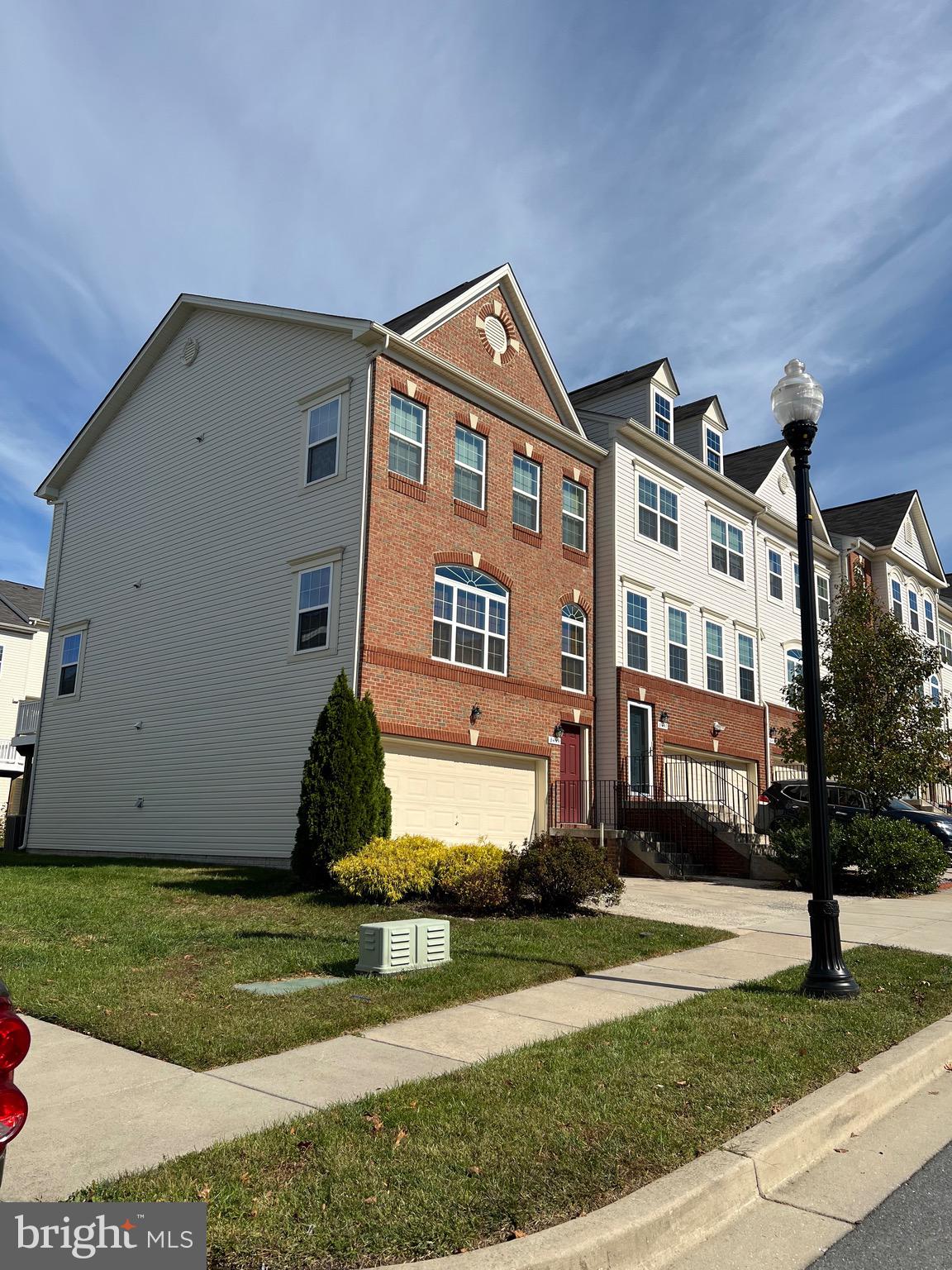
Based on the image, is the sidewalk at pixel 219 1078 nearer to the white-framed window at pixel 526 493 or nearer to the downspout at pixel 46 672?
the white-framed window at pixel 526 493

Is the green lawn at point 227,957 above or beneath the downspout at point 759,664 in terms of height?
beneath

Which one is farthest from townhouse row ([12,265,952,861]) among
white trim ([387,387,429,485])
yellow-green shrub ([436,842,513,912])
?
yellow-green shrub ([436,842,513,912])

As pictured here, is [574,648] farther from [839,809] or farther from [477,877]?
[477,877]

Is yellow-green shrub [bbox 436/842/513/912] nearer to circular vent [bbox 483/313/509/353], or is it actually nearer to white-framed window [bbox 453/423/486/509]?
white-framed window [bbox 453/423/486/509]

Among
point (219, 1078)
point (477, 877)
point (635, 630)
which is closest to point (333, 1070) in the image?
point (219, 1078)

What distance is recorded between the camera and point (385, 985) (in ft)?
28.0

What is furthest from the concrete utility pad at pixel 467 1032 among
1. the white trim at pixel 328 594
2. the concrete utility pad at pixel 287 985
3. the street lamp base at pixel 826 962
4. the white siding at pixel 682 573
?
the white siding at pixel 682 573

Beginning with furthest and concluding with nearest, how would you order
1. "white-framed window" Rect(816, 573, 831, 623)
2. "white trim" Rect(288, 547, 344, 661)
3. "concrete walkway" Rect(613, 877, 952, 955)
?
"white-framed window" Rect(816, 573, 831, 623)
"white trim" Rect(288, 547, 344, 661)
"concrete walkway" Rect(613, 877, 952, 955)

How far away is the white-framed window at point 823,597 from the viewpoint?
34.1 m

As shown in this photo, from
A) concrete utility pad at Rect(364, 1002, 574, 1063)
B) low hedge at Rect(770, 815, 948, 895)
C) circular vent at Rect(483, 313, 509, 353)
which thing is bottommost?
concrete utility pad at Rect(364, 1002, 574, 1063)

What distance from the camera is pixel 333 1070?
243 inches

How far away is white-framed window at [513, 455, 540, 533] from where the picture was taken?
72.4 ft

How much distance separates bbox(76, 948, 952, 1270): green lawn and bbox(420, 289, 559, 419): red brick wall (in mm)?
16047

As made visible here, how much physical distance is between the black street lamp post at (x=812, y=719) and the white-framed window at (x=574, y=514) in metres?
14.0
